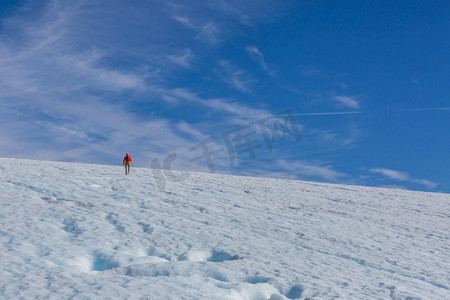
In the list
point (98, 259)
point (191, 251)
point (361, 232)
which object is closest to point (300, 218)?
point (361, 232)

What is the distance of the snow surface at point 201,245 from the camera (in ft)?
19.2

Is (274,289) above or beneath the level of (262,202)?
beneath

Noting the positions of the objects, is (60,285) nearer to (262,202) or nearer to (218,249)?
(218,249)

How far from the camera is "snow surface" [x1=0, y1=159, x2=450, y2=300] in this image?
5.85 metres

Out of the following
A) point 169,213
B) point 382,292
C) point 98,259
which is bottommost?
point 382,292

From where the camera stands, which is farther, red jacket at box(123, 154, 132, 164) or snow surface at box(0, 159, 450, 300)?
red jacket at box(123, 154, 132, 164)

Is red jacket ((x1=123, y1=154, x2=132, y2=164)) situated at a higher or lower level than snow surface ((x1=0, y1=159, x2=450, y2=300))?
higher

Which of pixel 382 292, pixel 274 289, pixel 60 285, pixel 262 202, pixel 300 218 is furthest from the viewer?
pixel 262 202

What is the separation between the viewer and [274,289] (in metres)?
6.04

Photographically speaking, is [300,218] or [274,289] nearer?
[274,289]

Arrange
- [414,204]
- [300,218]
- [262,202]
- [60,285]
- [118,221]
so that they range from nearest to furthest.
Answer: [60,285]
[118,221]
[300,218]
[262,202]
[414,204]

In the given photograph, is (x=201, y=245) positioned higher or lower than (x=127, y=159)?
lower

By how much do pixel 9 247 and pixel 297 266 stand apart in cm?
473

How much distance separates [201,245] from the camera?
302 inches
